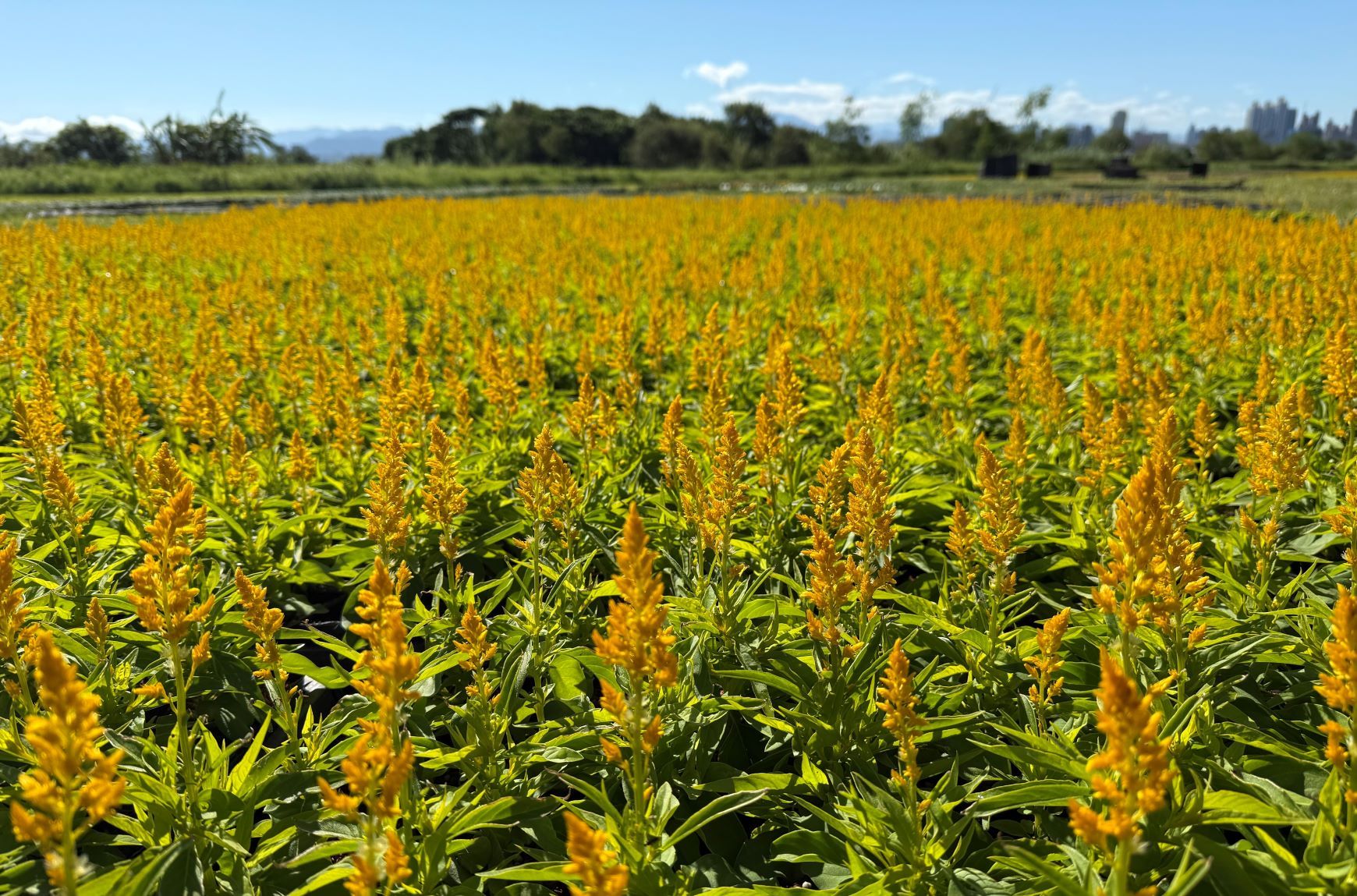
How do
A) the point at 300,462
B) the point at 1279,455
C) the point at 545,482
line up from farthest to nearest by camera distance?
1. the point at 300,462
2. the point at 1279,455
3. the point at 545,482

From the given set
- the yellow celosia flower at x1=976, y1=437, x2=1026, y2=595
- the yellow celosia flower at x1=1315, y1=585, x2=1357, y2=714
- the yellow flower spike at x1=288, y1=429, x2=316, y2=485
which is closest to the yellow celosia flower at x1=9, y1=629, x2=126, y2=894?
the yellow celosia flower at x1=1315, y1=585, x2=1357, y2=714

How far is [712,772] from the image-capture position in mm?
2648

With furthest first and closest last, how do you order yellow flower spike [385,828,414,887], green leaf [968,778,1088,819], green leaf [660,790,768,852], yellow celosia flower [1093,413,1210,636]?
1. green leaf [968,778,1088,819]
2. green leaf [660,790,768,852]
3. yellow celosia flower [1093,413,1210,636]
4. yellow flower spike [385,828,414,887]

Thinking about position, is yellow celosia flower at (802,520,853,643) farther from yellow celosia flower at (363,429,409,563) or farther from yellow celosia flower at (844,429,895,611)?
yellow celosia flower at (363,429,409,563)

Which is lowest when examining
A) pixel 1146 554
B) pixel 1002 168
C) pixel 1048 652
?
pixel 1048 652

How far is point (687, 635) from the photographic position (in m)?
3.09

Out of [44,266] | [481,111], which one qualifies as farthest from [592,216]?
[481,111]

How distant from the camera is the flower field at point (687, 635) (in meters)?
1.84

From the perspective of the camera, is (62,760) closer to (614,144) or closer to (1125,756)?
(1125,756)

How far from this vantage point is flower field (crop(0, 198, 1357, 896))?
1.84 m

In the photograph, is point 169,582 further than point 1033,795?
No

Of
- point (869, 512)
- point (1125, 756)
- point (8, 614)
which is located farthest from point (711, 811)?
point (8, 614)

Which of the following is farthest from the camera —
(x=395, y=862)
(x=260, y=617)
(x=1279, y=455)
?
(x=1279, y=455)

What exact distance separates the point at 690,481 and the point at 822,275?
9.37 m
